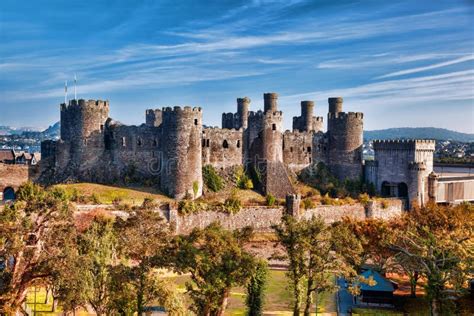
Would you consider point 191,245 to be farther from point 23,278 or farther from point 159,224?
point 23,278

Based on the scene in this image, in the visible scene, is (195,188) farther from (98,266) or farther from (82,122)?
(98,266)

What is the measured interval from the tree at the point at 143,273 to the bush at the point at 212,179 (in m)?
21.0

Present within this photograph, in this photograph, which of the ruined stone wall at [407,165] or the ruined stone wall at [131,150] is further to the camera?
the ruined stone wall at [407,165]

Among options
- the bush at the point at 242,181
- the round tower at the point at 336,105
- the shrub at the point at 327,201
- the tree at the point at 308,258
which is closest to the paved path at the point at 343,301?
the tree at the point at 308,258

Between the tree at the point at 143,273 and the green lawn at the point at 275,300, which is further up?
the tree at the point at 143,273

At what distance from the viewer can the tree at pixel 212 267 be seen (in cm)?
2570

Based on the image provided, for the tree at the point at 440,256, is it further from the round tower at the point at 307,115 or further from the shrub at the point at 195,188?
the round tower at the point at 307,115

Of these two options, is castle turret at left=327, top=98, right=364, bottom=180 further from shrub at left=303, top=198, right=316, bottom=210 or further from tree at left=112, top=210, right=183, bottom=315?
tree at left=112, top=210, right=183, bottom=315

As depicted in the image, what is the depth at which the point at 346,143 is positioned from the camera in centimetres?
5556

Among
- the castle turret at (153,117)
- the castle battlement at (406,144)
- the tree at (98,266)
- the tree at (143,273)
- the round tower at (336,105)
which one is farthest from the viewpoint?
the round tower at (336,105)

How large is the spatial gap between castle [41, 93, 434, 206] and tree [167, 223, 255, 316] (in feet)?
62.9

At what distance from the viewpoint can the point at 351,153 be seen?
183 ft

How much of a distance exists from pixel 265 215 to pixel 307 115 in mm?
18060

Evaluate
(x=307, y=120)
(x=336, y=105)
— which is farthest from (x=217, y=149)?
(x=336, y=105)
